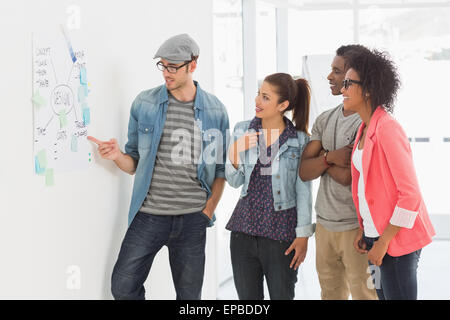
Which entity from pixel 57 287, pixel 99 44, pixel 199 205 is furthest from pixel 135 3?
pixel 57 287

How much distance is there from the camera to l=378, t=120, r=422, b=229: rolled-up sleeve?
5.80 ft

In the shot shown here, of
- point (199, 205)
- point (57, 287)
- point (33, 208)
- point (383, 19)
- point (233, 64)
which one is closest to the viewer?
point (33, 208)

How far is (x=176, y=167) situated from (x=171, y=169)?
0.02 m

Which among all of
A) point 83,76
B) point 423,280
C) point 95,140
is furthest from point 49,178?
point 423,280

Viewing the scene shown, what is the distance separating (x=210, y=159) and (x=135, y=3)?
866 mm

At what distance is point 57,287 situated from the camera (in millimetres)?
1988

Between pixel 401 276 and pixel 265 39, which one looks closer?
pixel 401 276

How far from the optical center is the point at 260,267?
85.9 inches

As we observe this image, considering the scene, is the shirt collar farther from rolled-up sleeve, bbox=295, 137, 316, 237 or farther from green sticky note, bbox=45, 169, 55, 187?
green sticky note, bbox=45, 169, 55, 187

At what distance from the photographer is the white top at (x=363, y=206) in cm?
192

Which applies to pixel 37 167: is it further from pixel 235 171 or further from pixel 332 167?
pixel 332 167

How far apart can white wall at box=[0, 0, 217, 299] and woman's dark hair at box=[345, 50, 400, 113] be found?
110 centimetres

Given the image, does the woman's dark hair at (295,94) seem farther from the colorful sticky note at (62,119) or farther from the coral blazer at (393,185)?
the colorful sticky note at (62,119)
